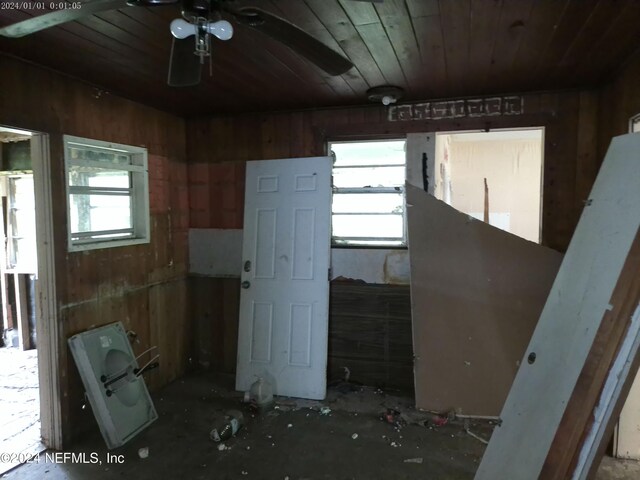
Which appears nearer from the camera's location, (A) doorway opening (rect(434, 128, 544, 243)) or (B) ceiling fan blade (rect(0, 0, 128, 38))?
(B) ceiling fan blade (rect(0, 0, 128, 38))

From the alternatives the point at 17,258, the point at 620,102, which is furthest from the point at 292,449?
the point at 17,258

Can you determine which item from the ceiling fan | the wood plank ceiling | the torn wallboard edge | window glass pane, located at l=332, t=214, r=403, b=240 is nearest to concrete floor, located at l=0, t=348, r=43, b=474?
the wood plank ceiling

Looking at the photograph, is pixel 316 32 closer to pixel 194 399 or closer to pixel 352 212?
pixel 352 212

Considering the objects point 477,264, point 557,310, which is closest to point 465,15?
point 557,310

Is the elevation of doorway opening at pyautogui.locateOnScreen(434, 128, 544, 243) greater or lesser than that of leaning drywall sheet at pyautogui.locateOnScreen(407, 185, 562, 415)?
greater

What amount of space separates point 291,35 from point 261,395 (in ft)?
8.32

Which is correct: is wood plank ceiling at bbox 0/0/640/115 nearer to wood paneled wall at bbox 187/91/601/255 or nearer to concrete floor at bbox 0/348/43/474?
wood paneled wall at bbox 187/91/601/255

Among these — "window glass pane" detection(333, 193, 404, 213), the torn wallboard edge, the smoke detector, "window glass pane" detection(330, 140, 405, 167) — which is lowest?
the torn wallboard edge

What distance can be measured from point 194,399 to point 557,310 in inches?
105

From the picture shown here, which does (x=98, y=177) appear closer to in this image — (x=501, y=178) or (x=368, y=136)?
(x=368, y=136)

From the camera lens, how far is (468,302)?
2.96 m

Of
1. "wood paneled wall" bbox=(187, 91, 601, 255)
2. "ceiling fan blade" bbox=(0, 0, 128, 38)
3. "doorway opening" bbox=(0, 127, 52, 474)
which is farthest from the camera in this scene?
"doorway opening" bbox=(0, 127, 52, 474)

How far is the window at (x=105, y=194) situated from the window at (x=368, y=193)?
1.56 metres

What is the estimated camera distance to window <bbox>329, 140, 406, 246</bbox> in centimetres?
337
